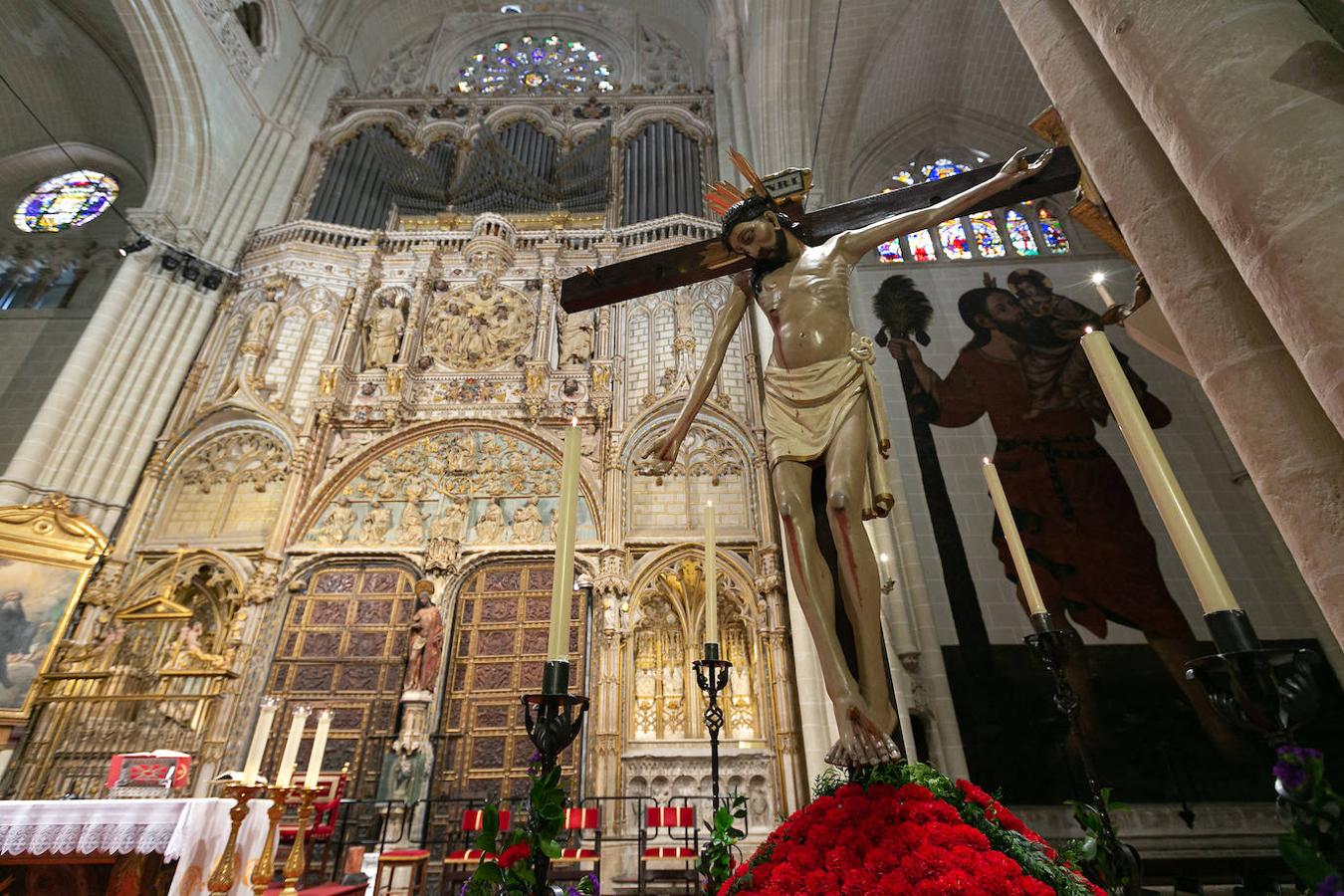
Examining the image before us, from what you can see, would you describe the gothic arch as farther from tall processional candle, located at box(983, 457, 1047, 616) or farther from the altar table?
the altar table

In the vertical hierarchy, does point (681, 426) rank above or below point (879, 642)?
above

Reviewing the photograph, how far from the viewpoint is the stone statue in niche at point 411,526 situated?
8.98 meters

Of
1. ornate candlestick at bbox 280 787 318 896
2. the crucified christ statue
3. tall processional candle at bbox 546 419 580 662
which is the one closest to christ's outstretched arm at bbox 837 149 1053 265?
the crucified christ statue

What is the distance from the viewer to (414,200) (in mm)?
13969

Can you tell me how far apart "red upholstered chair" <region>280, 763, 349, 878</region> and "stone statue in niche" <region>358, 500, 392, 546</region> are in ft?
10.0

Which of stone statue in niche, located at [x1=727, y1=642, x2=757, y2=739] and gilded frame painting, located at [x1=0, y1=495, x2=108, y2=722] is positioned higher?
gilded frame painting, located at [x1=0, y1=495, x2=108, y2=722]

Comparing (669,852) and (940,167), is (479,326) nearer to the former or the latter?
(669,852)

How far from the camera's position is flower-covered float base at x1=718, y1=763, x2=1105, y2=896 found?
1280 millimetres

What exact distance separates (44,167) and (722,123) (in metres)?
14.8

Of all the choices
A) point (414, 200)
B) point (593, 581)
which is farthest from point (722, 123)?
point (593, 581)

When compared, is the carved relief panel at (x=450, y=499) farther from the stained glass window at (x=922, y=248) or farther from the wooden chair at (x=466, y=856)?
the stained glass window at (x=922, y=248)

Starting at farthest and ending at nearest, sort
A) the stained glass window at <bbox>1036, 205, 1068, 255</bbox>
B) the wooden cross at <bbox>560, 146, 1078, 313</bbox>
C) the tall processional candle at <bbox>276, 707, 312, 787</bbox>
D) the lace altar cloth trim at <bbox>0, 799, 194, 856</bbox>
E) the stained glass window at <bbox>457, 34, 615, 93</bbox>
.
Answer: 1. the stained glass window at <bbox>457, 34, 615, 93</bbox>
2. the stained glass window at <bbox>1036, 205, 1068, 255</bbox>
3. the tall processional candle at <bbox>276, 707, 312, 787</bbox>
4. the lace altar cloth trim at <bbox>0, 799, 194, 856</bbox>
5. the wooden cross at <bbox>560, 146, 1078, 313</bbox>

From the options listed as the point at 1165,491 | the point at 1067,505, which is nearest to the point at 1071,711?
the point at 1165,491

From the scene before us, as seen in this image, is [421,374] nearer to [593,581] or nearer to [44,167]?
[593,581]
